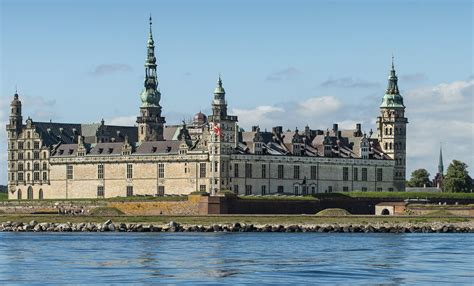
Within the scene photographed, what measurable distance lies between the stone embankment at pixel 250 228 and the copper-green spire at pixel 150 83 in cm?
5255

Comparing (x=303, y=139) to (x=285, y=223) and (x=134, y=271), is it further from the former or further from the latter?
(x=134, y=271)

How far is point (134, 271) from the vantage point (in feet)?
229

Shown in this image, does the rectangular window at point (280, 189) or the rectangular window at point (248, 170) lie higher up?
the rectangular window at point (248, 170)

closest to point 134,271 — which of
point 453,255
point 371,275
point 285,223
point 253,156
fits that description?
point 371,275

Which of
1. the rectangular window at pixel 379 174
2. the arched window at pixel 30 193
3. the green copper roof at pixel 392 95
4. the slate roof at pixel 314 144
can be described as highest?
the green copper roof at pixel 392 95

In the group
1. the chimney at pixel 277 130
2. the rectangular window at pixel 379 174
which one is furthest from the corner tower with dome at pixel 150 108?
the rectangular window at pixel 379 174

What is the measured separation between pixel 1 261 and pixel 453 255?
80.9ft

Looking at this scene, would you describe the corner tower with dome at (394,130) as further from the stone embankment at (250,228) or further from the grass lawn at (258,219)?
the stone embankment at (250,228)

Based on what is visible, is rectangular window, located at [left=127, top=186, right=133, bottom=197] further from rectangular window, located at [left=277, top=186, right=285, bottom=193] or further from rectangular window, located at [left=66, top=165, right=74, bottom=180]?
rectangular window, located at [left=277, top=186, right=285, bottom=193]

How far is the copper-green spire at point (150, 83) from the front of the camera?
174m

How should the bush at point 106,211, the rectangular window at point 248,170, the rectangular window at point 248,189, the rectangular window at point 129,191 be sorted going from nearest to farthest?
the bush at point 106,211 → the rectangular window at point 248,170 → the rectangular window at point 248,189 → the rectangular window at point 129,191

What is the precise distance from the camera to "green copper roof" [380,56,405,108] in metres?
175

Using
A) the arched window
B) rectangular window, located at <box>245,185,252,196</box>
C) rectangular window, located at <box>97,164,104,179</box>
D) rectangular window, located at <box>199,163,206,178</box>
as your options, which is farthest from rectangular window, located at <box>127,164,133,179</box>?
the arched window

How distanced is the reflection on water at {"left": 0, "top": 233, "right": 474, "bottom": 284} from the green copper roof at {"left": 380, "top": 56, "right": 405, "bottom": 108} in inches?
2658
